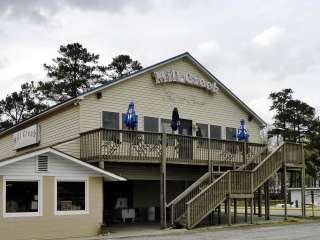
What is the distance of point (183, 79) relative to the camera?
96.5ft

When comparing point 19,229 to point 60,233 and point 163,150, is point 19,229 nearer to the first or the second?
Result: point 60,233

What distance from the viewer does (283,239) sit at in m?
18.4

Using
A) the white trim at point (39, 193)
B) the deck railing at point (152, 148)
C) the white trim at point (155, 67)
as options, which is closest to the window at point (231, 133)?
the white trim at point (155, 67)

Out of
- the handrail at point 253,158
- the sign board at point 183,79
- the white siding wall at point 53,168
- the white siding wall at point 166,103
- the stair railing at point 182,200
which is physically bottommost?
the stair railing at point 182,200

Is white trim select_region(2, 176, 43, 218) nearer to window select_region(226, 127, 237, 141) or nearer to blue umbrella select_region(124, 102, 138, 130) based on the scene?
blue umbrella select_region(124, 102, 138, 130)

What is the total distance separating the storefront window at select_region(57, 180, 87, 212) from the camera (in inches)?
838

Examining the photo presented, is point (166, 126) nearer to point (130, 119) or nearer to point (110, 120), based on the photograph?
point (110, 120)

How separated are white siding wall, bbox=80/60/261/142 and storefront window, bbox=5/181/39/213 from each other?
5043 millimetres

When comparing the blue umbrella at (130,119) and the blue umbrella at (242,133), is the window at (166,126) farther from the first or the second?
the blue umbrella at (242,133)

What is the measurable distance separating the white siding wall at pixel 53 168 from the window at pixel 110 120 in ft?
13.8

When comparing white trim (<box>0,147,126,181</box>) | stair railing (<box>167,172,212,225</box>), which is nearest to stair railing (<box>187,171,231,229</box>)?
stair railing (<box>167,172,212,225</box>)

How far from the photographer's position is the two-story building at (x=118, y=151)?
20.5 m

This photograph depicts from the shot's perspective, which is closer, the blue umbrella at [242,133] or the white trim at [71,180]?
the white trim at [71,180]

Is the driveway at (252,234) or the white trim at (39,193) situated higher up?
the white trim at (39,193)
